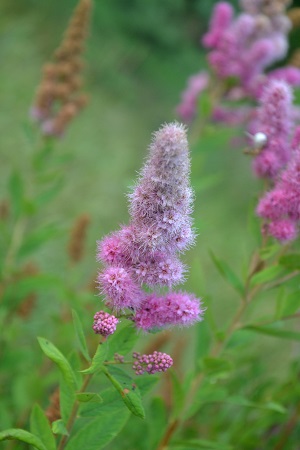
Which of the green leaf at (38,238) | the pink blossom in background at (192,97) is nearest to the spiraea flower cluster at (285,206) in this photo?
the green leaf at (38,238)

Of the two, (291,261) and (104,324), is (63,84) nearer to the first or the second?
(291,261)

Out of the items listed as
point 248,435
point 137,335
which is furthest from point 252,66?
point 137,335

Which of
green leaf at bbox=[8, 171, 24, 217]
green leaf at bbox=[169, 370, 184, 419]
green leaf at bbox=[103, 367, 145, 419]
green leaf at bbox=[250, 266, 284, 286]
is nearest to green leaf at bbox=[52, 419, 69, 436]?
green leaf at bbox=[103, 367, 145, 419]

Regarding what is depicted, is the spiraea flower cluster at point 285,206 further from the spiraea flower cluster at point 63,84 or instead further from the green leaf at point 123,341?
the spiraea flower cluster at point 63,84

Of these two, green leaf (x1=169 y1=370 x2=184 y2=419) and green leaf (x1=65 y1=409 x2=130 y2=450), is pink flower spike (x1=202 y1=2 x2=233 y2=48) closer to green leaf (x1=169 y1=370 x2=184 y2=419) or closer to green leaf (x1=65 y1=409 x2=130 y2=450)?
green leaf (x1=169 y1=370 x2=184 y2=419)

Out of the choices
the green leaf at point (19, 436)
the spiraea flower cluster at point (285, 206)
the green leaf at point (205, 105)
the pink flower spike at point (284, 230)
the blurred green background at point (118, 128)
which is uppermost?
the blurred green background at point (118, 128)
